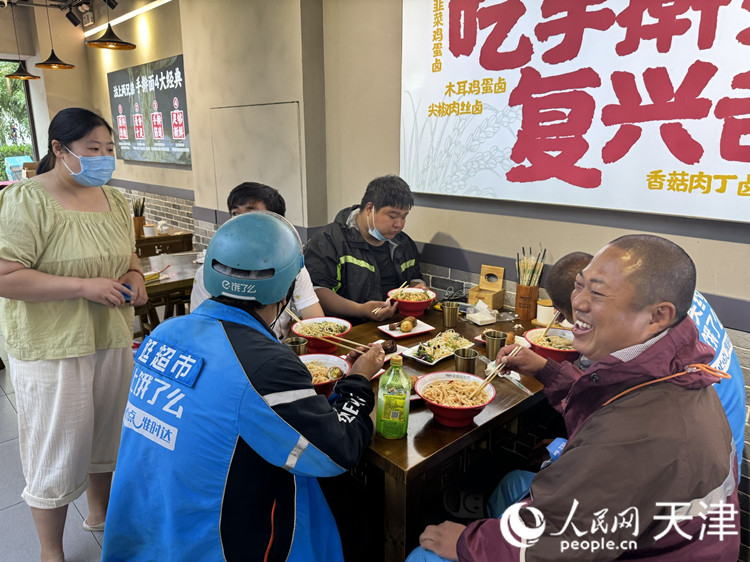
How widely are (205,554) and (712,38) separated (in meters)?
2.46

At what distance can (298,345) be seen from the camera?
195 centimetres

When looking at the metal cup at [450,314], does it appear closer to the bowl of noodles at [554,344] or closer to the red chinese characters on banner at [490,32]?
the bowl of noodles at [554,344]

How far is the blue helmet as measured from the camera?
1.14 meters

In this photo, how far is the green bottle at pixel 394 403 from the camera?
4.53 ft

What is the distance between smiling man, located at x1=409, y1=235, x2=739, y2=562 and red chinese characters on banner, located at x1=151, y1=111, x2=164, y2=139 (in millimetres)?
6066

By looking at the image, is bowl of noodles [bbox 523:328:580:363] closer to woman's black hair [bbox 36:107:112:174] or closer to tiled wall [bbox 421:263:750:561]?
tiled wall [bbox 421:263:750:561]

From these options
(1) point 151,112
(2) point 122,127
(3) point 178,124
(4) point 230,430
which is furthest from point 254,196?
(2) point 122,127

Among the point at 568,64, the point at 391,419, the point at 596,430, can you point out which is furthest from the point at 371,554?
the point at 568,64

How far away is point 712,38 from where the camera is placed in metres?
1.93

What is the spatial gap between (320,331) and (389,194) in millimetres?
911

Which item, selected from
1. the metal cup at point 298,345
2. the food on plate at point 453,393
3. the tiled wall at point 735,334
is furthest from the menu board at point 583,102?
the metal cup at point 298,345

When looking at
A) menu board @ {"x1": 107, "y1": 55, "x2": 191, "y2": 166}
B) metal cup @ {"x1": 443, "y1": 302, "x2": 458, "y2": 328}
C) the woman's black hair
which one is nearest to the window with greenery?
menu board @ {"x1": 107, "y1": 55, "x2": 191, "y2": 166}

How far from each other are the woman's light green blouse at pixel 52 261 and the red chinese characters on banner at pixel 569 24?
2.15 metres

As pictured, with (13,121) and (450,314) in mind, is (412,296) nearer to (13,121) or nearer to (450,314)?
(450,314)
